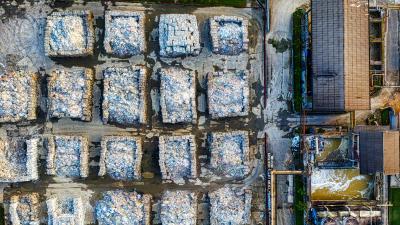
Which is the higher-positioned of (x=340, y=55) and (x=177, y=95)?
(x=340, y=55)

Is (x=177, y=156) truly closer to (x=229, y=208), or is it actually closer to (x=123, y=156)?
(x=123, y=156)

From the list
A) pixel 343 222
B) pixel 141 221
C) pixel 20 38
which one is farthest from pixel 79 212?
pixel 343 222

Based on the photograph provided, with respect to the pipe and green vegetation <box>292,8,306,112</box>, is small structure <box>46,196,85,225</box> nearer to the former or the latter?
the pipe

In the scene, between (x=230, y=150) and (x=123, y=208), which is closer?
(x=123, y=208)

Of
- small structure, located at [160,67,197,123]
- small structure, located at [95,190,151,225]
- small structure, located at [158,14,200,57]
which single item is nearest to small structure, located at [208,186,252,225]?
small structure, located at [95,190,151,225]

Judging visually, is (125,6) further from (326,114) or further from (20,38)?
(326,114)

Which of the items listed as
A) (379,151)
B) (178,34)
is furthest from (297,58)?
(178,34)

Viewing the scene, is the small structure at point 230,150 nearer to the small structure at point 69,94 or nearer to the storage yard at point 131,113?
the storage yard at point 131,113
